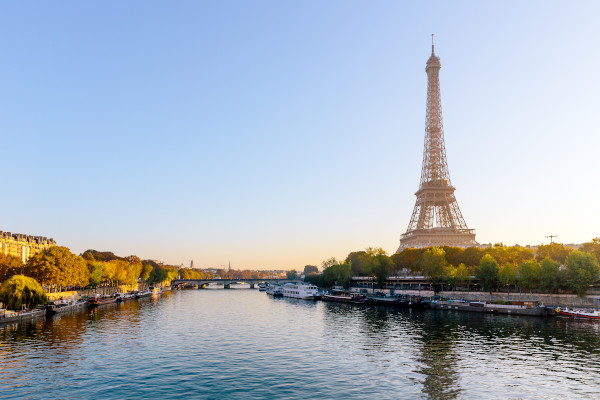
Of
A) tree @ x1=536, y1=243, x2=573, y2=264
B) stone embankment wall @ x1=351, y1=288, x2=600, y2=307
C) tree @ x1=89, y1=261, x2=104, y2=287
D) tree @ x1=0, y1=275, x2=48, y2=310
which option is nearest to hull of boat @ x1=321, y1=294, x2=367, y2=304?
stone embankment wall @ x1=351, y1=288, x2=600, y2=307

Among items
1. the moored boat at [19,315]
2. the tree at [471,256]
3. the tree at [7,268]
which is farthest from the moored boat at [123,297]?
the tree at [471,256]

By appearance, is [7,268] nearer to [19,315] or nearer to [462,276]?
[19,315]

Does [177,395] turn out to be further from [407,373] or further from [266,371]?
[407,373]

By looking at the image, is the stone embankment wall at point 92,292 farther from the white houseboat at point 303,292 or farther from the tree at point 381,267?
the tree at point 381,267

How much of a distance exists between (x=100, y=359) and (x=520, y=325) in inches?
2503

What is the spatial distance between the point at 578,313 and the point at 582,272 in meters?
12.8

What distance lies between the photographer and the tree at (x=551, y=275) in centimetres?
9212

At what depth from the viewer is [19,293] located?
258ft

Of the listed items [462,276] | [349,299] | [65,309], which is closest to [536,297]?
[462,276]

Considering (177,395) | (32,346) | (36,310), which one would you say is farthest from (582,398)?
(36,310)

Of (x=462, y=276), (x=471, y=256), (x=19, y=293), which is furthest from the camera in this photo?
(x=471, y=256)

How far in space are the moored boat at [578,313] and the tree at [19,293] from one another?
100456 mm

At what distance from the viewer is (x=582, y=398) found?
32375mm

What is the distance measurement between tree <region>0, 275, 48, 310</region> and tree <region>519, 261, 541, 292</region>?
103 metres
